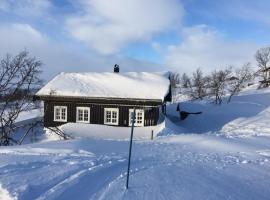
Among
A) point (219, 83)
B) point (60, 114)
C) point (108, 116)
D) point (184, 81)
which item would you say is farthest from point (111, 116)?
point (184, 81)

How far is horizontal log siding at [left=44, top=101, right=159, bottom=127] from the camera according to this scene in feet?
91.4

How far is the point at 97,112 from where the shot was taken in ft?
93.5

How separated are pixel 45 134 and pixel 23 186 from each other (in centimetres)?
2054

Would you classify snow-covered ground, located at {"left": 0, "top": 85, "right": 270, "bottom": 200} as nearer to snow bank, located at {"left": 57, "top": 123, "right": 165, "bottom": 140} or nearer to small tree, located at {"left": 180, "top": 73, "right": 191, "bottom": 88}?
snow bank, located at {"left": 57, "top": 123, "right": 165, "bottom": 140}

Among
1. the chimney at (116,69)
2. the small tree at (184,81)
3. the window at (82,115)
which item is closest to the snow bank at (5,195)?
the window at (82,115)

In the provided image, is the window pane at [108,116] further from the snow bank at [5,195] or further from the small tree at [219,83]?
the small tree at [219,83]

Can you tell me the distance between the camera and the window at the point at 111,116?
28266mm

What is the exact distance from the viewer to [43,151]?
12.2 m

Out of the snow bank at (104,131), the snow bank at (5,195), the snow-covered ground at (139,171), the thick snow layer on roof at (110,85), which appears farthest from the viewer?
the thick snow layer on roof at (110,85)

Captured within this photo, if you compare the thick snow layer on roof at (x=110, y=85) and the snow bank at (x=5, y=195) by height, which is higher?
the thick snow layer on roof at (x=110, y=85)

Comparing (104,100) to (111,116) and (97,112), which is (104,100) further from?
(111,116)

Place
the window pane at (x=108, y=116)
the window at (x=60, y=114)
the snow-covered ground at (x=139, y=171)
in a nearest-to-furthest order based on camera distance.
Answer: the snow-covered ground at (x=139, y=171) → the window pane at (x=108, y=116) → the window at (x=60, y=114)

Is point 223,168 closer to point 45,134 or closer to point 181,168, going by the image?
point 181,168

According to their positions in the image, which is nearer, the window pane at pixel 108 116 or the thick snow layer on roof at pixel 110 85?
the thick snow layer on roof at pixel 110 85
